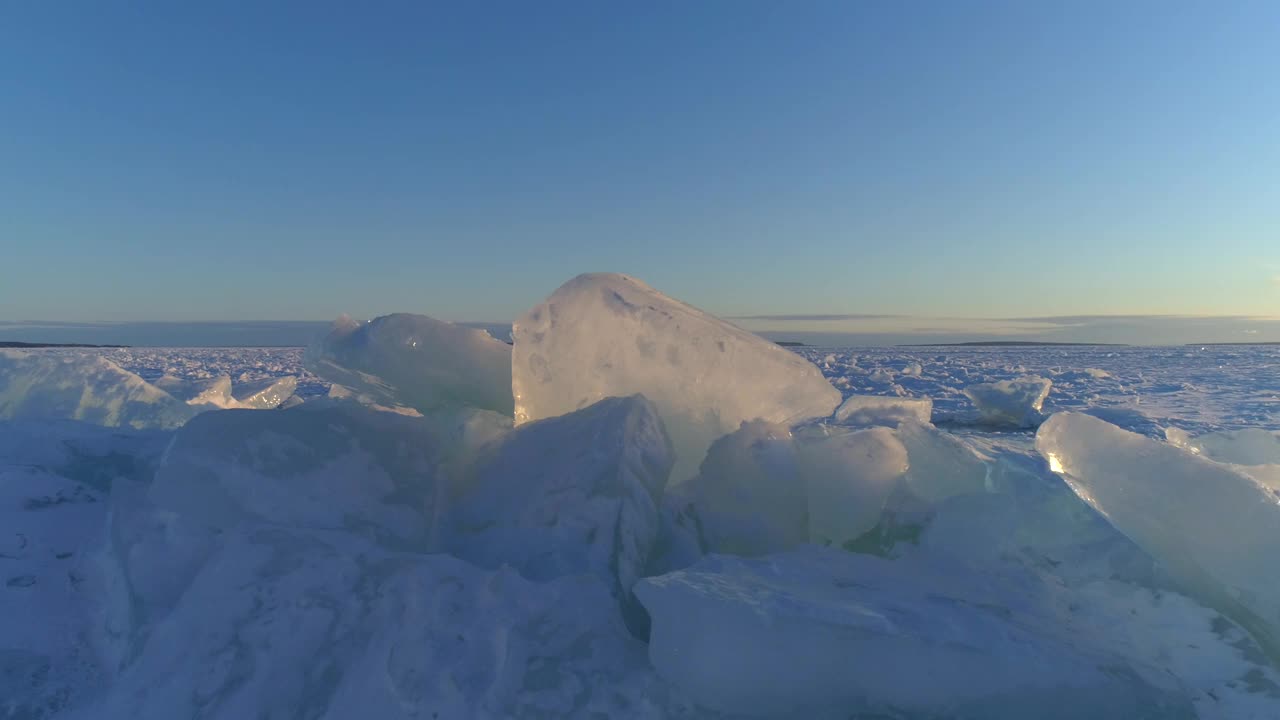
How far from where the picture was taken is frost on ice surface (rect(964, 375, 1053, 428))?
735cm

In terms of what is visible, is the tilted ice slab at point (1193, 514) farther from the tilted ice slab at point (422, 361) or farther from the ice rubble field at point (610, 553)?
the tilted ice slab at point (422, 361)

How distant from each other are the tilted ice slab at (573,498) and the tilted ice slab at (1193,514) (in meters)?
Result: 1.25

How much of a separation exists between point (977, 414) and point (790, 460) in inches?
261

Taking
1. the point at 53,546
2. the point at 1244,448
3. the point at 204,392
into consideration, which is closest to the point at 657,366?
the point at 53,546

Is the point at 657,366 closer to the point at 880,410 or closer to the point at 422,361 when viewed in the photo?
the point at 422,361

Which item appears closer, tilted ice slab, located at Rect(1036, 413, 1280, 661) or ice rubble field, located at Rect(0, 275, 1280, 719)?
ice rubble field, located at Rect(0, 275, 1280, 719)

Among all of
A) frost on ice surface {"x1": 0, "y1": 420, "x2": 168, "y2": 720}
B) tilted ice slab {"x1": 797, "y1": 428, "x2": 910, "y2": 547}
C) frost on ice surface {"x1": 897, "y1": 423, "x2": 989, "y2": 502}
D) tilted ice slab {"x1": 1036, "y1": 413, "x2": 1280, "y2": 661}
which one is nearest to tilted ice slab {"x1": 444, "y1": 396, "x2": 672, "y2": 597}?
tilted ice slab {"x1": 797, "y1": 428, "x2": 910, "y2": 547}

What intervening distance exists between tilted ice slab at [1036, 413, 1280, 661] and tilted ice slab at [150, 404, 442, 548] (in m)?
1.97

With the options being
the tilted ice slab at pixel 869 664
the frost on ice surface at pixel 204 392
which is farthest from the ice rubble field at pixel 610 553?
the frost on ice surface at pixel 204 392

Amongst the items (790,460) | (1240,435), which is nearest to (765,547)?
(790,460)

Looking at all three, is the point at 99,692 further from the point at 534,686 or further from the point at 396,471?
the point at 534,686

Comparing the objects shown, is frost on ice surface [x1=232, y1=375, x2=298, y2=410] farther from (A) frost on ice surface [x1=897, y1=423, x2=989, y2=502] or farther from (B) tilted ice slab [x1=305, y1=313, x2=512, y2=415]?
(A) frost on ice surface [x1=897, y1=423, x2=989, y2=502]

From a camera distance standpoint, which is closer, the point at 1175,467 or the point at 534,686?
the point at 534,686

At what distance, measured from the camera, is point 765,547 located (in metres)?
2.05
